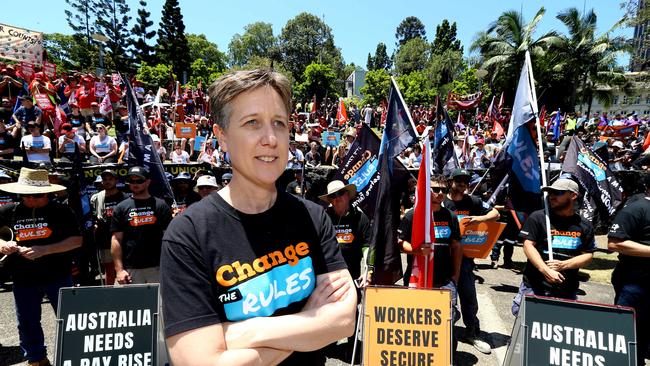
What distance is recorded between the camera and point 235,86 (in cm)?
149

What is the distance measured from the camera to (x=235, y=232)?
151 centimetres

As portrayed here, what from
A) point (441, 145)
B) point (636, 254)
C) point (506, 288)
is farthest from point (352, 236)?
point (441, 145)

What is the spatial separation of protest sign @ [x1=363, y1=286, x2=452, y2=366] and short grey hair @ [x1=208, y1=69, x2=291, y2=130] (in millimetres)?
2331

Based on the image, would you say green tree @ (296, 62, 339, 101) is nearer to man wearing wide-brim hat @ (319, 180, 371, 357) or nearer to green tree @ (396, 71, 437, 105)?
green tree @ (396, 71, 437, 105)

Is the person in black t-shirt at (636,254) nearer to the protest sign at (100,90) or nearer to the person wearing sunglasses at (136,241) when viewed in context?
the person wearing sunglasses at (136,241)

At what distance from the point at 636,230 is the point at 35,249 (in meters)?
6.09

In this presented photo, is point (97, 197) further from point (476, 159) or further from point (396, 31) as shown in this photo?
point (396, 31)

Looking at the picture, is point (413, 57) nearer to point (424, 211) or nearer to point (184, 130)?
point (184, 130)

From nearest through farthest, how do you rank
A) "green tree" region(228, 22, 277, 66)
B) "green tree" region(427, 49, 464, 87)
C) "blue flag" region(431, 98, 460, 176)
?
"blue flag" region(431, 98, 460, 176) < "green tree" region(427, 49, 464, 87) < "green tree" region(228, 22, 277, 66)

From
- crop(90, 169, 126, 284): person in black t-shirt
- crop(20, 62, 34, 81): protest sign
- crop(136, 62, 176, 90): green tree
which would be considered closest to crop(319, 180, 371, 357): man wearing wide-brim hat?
crop(90, 169, 126, 284): person in black t-shirt

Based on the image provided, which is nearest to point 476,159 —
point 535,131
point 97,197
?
point 535,131

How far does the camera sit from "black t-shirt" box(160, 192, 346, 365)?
1.37 meters

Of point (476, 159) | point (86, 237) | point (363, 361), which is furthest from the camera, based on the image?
point (476, 159)

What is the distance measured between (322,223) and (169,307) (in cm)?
70
